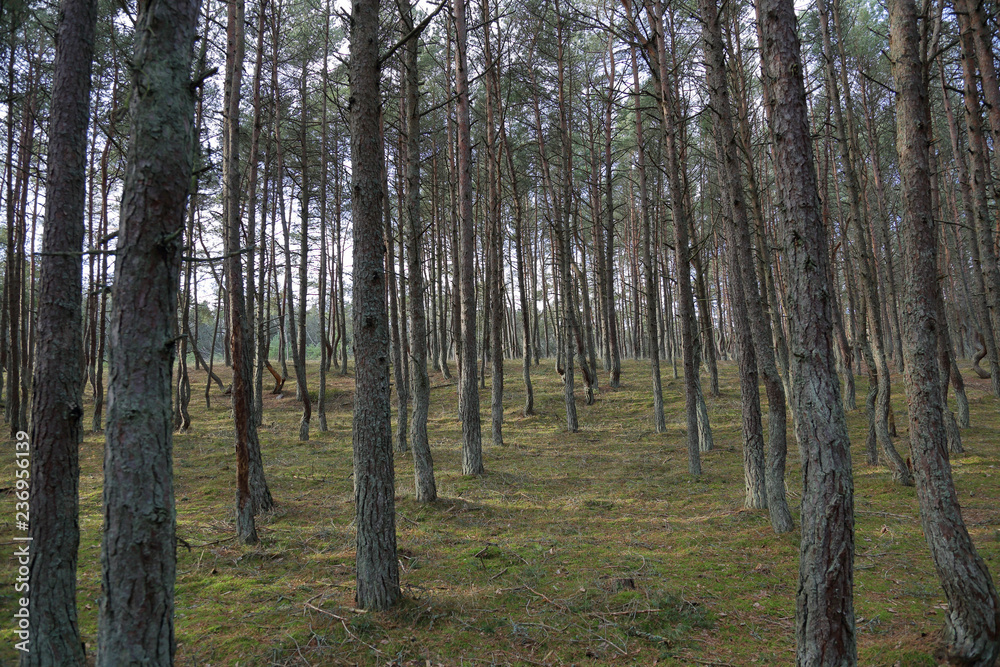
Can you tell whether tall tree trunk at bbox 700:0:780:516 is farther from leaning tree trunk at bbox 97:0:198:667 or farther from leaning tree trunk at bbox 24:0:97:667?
leaning tree trunk at bbox 24:0:97:667

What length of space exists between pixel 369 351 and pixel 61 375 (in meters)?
2.14

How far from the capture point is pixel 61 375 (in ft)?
11.9

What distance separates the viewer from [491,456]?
1184cm

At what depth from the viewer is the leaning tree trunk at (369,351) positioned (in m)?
4.51

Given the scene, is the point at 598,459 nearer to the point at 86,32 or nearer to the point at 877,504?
the point at 877,504

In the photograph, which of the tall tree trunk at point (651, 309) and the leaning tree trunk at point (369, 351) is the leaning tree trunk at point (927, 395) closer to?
the leaning tree trunk at point (369, 351)

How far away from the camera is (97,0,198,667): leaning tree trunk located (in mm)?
2502

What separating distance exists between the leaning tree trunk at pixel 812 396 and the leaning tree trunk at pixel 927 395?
4.38ft

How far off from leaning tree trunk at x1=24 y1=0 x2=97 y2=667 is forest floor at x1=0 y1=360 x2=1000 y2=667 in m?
0.92

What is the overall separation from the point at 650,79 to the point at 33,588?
52.8ft

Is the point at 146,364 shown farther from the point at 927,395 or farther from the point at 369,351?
the point at 927,395

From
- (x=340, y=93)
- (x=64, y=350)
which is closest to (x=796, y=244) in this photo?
(x=64, y=350)

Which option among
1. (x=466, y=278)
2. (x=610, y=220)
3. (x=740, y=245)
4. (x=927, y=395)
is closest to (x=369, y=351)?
(x=927, y=395)

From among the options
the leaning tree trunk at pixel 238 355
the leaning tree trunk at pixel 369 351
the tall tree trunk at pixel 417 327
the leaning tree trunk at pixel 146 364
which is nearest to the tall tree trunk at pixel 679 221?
the tall tree trunk at pixel 417 327
